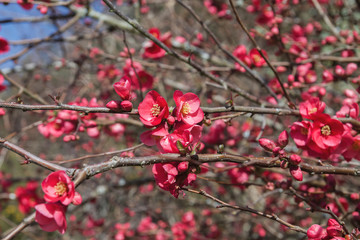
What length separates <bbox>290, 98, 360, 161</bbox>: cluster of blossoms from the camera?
1.28 meters

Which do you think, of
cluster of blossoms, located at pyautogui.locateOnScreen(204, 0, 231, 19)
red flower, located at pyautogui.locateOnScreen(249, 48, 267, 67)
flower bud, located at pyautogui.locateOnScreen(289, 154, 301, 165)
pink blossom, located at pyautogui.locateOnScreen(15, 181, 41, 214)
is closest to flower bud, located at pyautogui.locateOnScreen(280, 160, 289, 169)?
flower bud, located at pyautogui.locateOnScreen(289, 154, 301, 165)

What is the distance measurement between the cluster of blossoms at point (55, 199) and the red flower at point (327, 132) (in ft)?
3.44

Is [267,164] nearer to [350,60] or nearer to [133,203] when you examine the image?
[350,60]

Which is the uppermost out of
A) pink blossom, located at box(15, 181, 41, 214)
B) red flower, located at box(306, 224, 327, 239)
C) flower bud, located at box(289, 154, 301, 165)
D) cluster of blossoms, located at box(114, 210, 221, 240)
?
flower bud, located at box(289, 154, 301, 165)

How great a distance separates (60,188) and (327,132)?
114 cm

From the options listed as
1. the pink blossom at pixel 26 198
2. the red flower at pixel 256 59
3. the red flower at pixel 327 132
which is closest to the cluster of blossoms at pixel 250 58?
the red flower at pixel 256 59

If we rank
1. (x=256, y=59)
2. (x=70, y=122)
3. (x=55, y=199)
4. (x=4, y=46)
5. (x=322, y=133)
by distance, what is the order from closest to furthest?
(x=55, y=199) → (x=322, y=133) → (x=70, y=122) → (x=4, y=46) → (x=256, y=59)

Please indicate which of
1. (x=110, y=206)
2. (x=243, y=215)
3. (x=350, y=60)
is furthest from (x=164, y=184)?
(x=110, y=206)

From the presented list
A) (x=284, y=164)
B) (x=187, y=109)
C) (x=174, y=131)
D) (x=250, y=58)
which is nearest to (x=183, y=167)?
(x=174, y=131)

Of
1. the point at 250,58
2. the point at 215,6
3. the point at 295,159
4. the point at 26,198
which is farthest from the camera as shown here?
the point at 26,198

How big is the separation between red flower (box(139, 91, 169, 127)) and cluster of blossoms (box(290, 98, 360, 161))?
0.64 m

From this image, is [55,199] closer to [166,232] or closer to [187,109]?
[187,109]

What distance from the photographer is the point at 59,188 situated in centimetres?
99

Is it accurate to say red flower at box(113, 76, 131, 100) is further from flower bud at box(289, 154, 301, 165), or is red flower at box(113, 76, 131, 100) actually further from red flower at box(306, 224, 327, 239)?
red flower at box(306, 224, 327, 239)
